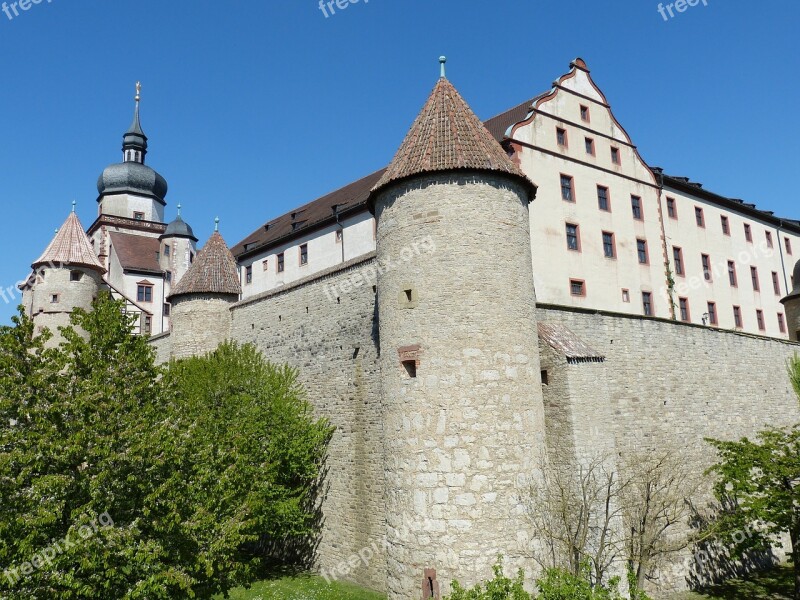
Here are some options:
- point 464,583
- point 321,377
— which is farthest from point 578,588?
point 321,377

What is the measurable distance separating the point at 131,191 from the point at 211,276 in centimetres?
3490

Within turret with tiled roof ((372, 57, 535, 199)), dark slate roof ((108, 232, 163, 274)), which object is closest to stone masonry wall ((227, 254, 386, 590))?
turret with tiled roof ((372, 57, 535, 199))

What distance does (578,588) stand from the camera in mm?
9914

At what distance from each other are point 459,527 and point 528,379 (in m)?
3.20

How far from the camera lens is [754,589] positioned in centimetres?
1741

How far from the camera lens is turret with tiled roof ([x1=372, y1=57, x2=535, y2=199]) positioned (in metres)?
13.0

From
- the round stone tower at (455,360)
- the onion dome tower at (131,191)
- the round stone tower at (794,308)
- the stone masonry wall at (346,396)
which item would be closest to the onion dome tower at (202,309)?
the stone masonry wall at (346,396)

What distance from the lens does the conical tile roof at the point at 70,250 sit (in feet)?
92.4

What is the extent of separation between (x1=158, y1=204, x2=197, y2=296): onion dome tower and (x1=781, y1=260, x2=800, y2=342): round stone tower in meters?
36.4

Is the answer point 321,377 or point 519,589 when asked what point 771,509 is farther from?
point 321,377

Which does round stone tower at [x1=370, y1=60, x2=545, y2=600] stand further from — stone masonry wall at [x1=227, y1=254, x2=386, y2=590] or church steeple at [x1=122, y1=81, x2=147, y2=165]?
church steeple at [x1=122, y1=81, x2=147, y2=165]

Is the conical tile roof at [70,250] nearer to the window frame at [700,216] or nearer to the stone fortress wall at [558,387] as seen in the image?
the stone fortress wall at [558,387]

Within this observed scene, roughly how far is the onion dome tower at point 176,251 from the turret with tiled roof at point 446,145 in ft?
112

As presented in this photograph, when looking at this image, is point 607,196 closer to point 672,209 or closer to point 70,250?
point 672,209
